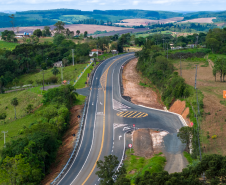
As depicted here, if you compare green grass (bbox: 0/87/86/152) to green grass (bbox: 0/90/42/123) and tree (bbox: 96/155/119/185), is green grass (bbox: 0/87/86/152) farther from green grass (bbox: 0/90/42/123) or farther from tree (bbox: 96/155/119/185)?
tree (bbox: 96/155/119/185)

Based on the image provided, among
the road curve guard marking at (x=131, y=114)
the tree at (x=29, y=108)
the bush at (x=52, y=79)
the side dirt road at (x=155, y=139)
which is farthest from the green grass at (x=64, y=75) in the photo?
the road curve guard marking at (x=131, y=114)

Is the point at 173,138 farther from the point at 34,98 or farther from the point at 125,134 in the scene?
the point at 34,98

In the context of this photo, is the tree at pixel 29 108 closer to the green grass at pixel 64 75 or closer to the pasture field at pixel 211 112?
the green grass at pixel 64 75

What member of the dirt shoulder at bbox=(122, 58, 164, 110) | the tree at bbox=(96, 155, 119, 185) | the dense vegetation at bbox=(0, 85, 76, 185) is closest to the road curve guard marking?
the dirt shoulder at bbox=(122, 58, 164, 110)

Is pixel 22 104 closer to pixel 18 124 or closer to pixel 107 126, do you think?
pixel 18 124

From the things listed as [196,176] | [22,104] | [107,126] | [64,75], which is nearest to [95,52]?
[64,75]
